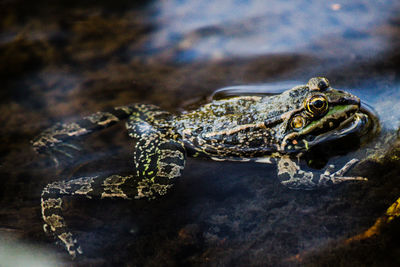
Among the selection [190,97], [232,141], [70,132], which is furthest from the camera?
[190,97]

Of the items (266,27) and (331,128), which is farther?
(266,27)

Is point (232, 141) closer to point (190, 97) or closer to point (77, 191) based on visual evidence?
point (190, 97)

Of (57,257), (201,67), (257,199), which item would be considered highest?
(201,67)

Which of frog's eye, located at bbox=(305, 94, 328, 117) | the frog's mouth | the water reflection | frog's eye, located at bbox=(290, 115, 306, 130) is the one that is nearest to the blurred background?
the water reflection

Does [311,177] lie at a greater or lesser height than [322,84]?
lesser

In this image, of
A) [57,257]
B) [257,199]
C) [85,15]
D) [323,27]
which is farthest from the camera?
[85,15]

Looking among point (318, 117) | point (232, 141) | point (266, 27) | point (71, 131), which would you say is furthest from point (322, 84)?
point (71, 131)

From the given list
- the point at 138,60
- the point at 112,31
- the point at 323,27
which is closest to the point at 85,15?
the point at 112,31

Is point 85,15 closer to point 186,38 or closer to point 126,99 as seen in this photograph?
point 186,38
